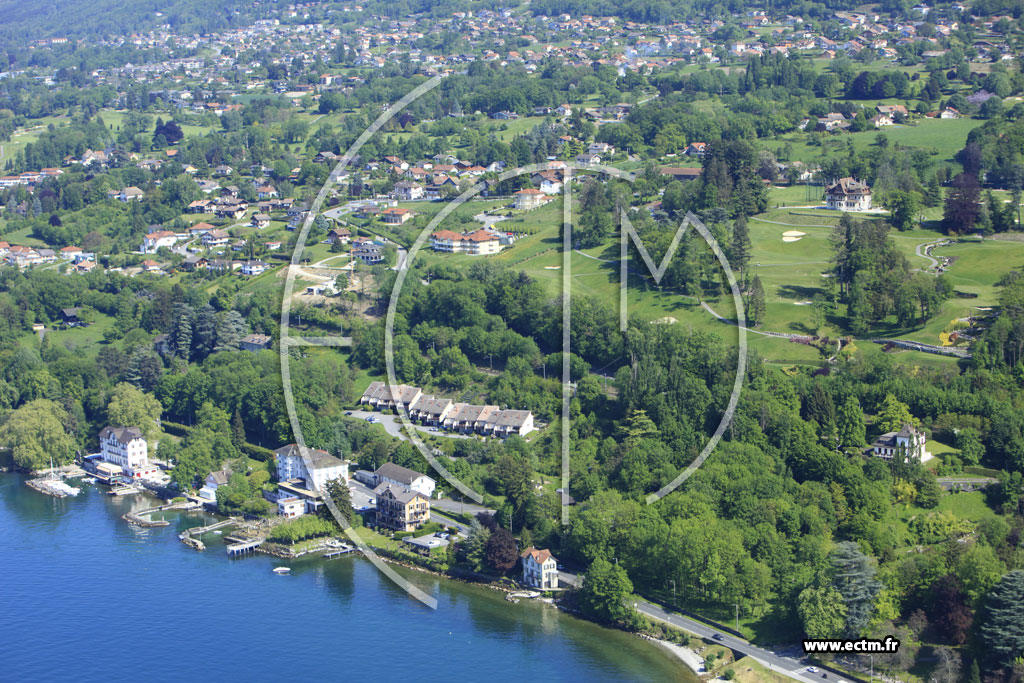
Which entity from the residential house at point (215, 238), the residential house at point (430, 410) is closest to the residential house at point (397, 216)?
the residential house at point (215, 238)

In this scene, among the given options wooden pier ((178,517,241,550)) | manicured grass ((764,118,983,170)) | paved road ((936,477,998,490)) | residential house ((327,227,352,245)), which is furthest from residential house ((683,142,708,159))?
wooden pier ((178,517,241,550))

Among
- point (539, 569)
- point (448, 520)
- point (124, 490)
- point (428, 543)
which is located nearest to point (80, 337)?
point (124, 490)

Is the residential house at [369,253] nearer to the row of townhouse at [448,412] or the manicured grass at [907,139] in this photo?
the row of townhouse at [448,412]

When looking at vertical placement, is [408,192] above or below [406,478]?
above

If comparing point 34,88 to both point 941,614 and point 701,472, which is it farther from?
point 941,614

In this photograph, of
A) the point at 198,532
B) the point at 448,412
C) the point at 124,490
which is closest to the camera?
the point at 198,532

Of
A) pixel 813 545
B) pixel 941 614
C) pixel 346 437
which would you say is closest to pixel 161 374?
pixel 346 437

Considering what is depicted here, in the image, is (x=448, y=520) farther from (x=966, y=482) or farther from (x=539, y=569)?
(x=966, y=482)
